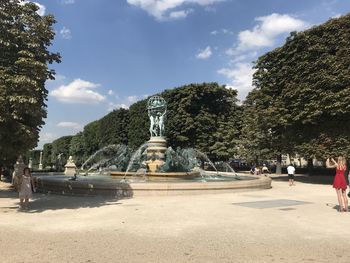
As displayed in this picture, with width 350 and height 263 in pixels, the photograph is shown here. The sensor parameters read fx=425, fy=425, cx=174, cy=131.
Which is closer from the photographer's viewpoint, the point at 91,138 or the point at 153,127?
the point at 153,127

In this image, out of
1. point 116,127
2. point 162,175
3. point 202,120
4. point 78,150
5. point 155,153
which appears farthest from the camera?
point 78,150

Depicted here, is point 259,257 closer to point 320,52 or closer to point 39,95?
point 39,95

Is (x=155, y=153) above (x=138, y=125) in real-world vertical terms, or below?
below

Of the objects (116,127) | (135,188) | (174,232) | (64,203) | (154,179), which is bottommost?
(174,232)

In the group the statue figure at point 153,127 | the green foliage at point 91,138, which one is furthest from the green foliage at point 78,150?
the statue figure at point 153,127

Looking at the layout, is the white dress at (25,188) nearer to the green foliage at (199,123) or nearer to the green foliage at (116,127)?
the green foliage at (199,123)

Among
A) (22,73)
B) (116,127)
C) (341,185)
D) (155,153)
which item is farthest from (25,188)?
(116,127)

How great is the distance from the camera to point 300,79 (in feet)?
110

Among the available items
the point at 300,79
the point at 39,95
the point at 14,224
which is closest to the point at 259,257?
the point at 14,224

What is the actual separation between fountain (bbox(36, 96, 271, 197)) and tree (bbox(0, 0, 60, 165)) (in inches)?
213

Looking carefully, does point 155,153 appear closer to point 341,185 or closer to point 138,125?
point 341,185

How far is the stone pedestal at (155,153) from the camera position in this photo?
1283 inches

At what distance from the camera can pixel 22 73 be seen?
15.4m

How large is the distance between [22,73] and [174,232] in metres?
8.47
